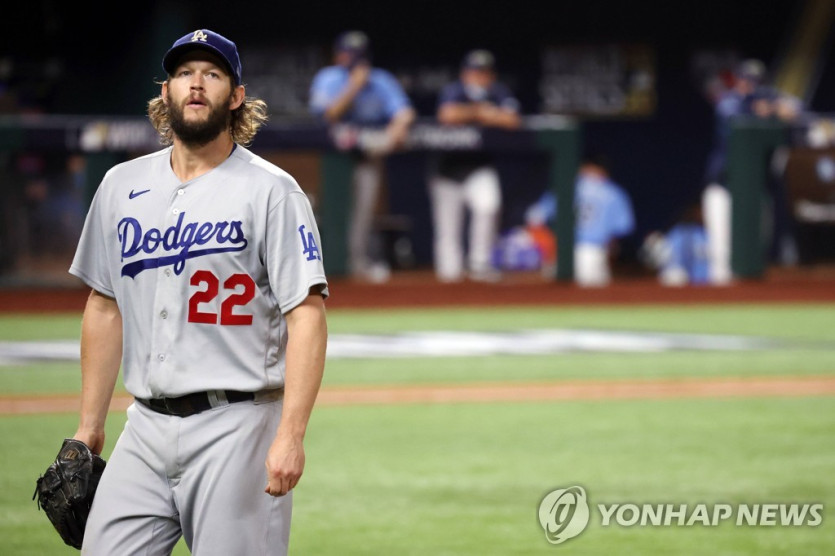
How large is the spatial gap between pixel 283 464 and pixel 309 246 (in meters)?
0.53

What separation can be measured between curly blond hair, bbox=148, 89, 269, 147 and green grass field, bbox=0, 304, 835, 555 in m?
1.88

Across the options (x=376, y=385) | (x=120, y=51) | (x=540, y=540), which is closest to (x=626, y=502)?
(x=540, y=540)

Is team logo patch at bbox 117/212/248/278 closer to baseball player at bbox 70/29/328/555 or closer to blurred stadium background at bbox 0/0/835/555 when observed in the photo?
baseball player at bbox 70/29/328/555

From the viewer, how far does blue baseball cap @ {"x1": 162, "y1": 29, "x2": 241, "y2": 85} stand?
338cm

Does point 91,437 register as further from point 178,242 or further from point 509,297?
point 509,297

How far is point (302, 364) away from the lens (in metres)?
3.30

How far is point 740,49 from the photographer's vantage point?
61.7 ft

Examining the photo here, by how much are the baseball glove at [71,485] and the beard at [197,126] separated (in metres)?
0.81

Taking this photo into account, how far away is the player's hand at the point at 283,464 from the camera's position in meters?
3.23

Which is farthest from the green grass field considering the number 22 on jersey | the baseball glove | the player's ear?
the player's ear

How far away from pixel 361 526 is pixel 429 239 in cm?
1235

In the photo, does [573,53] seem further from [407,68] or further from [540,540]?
[540,540]

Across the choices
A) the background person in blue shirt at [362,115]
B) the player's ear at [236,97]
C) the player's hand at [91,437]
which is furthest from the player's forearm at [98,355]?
the background person in blue shirt at [362,115]

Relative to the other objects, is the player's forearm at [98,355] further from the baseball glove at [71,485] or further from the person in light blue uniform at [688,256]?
the person in light blue uniform at [688,256]
